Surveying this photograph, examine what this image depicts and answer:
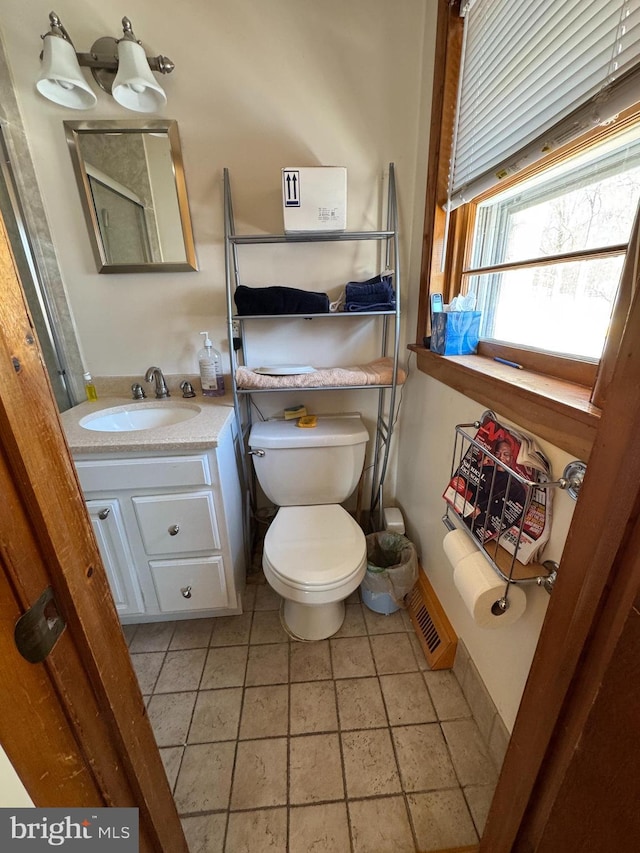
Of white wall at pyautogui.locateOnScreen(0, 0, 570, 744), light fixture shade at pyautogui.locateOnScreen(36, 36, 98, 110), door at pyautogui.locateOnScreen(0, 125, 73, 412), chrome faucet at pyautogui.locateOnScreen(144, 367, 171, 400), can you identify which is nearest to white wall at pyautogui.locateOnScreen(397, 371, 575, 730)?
white wall at pyautogui.locateOnScreen(0, 0, 570, 744)

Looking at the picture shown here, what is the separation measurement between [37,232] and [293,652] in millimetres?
1951

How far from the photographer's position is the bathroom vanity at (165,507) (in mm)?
1116

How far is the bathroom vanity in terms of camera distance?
112cm

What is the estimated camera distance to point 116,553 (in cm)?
123

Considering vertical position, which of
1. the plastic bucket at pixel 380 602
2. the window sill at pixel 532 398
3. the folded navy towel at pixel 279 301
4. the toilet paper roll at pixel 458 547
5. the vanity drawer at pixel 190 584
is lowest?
the plastic bucket at pixel 380 602

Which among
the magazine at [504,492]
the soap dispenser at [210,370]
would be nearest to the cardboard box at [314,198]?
the soap dispenser at [210,370]

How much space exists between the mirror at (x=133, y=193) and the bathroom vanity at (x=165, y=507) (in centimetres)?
63

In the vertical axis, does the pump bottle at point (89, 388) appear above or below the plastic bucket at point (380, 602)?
above

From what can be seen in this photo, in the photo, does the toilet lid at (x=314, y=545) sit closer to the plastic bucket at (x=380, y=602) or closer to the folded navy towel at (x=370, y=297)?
the plastic bucket at (x=380, y=602)

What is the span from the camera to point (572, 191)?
83 cm

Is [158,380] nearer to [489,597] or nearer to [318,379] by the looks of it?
[318,379]

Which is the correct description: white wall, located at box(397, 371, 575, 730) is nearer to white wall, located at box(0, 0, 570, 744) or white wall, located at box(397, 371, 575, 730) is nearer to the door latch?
white wall, located at box(0, 0, 570, 744)

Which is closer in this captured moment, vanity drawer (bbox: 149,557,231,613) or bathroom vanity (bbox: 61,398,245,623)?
bathroom vanity (bbox: 61,398,245,623)

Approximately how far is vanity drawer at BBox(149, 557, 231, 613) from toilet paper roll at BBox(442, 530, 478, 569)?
854mm
